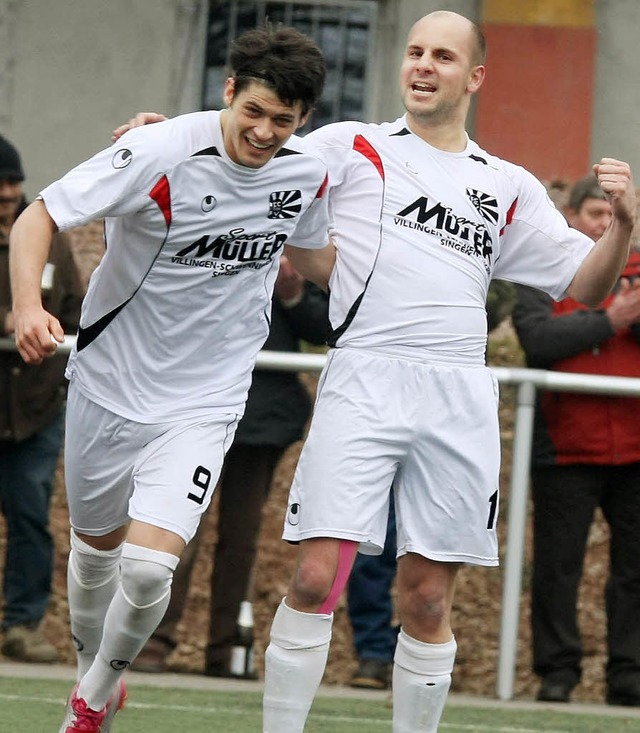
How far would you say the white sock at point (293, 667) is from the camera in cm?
495

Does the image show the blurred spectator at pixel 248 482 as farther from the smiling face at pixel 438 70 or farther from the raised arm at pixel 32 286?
the raised arm at pixel 32 286

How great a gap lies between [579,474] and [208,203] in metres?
2.88

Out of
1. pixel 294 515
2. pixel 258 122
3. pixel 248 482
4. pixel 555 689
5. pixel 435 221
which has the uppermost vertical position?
pixel 258 122

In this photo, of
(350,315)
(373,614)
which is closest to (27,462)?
(373,614)

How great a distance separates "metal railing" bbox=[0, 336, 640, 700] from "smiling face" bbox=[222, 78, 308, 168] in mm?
2410

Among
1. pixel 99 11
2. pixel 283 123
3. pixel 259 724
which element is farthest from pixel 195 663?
pixel 99 11

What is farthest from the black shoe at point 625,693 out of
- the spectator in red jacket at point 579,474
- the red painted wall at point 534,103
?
the red painted wall at point 534,103

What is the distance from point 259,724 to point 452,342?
6.33 feet

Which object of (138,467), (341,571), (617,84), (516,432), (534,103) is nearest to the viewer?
(341,571)

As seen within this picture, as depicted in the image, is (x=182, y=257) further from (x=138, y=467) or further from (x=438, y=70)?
(x=438, y=70)

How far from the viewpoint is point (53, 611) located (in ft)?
28.4

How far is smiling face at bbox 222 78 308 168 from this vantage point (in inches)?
194

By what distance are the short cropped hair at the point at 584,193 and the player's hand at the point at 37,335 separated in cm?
347

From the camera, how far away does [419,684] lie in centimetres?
514
